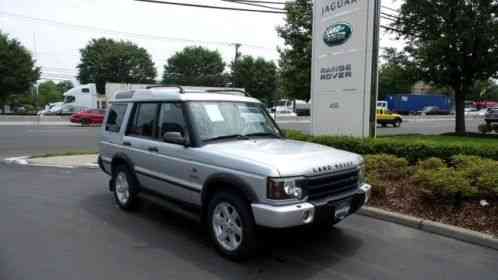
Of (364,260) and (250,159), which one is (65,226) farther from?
(364,260)

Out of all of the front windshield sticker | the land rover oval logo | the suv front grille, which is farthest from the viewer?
the land rover oval logo

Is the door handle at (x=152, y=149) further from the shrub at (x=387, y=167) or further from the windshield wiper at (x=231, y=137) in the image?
the shrub at (x=387, y=167)

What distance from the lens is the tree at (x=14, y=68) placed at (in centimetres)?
4603

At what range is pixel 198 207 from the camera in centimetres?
461

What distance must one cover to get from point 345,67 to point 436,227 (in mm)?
5217

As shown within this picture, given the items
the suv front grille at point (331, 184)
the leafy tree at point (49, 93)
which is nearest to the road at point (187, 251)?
the suv front grille at point (331, 184)

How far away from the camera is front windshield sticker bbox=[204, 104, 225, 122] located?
481 cm

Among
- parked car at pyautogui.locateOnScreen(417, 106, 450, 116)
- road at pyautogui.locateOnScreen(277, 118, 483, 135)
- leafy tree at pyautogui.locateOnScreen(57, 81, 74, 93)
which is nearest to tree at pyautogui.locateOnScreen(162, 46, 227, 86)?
parked car at pyautogui.locateOnScreen(417, 106, 450, 116)

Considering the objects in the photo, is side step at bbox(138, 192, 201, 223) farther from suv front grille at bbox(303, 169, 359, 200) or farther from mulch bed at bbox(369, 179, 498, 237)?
mulch bed at bbox(369, 179, 498, 237)

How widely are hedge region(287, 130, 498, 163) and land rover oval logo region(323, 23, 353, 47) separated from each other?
2.49 meters

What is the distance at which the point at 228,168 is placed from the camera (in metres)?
4.06

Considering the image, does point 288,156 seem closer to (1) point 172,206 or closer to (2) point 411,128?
(1) point 172,206

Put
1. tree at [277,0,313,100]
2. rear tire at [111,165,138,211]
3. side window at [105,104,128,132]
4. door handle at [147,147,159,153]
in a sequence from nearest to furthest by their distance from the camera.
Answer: door handle at [147,147,159,153] → rear tire at [111,165,138,211] → side window at [105,104,128,132] → tree at [277,0,313,100]

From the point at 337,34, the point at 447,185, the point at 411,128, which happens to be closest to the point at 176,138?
the point at 447,185
